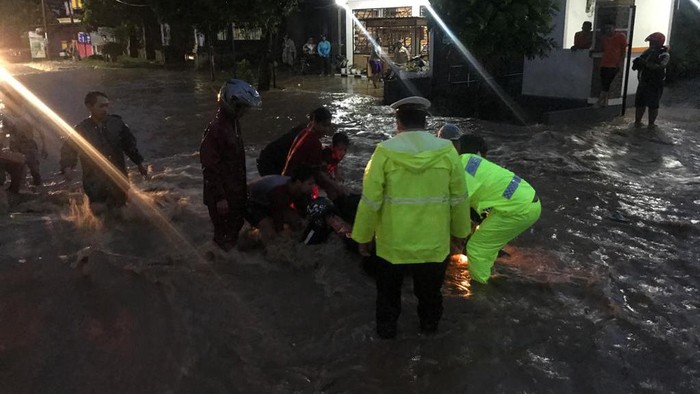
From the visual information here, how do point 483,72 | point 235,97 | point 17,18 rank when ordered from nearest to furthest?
point 235,97
point 483,72
point 17,18

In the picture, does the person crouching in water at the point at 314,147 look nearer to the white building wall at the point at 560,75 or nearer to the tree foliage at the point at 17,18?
the white building wall at the point at 560,75

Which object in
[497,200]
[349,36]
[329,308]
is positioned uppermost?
[349,36]

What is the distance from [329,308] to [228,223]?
1376mm

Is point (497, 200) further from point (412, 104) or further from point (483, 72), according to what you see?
point (483, 72)

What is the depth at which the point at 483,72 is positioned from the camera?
15.3m

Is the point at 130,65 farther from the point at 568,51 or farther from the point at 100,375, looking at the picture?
the point at 100,375

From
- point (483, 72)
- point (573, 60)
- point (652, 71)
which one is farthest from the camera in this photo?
point (483, 72)

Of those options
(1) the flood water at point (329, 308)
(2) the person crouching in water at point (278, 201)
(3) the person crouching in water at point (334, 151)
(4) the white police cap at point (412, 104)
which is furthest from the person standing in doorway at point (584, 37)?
(4) the white police cap at point (412, 104)

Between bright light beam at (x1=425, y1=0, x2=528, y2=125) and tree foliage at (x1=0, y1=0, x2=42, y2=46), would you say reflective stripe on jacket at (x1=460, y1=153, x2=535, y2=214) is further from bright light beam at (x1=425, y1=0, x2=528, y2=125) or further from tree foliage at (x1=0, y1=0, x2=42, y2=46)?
tree foliage at (x1=0, y1=0, x2=42, y2=46)

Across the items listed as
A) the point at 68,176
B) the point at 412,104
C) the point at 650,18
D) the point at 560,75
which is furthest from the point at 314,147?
the point at 650,18

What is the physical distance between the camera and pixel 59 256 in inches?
240

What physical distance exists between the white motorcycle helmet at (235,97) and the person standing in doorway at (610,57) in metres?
10.6

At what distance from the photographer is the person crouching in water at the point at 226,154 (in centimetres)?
509

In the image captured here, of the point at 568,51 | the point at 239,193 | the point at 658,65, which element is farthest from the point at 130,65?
the point at 239,193
